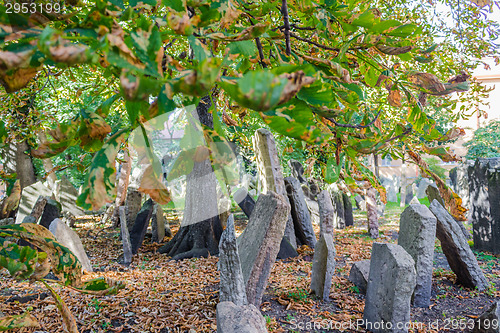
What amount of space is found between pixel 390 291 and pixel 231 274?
142cm

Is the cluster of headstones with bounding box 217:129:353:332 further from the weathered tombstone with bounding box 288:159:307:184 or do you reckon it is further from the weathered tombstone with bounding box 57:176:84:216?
the weathered tombstone with bounding box 57:176:84:216

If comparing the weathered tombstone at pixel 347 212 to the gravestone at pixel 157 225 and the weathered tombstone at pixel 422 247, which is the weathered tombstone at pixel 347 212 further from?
the weathered tombstone at pixel 422 247

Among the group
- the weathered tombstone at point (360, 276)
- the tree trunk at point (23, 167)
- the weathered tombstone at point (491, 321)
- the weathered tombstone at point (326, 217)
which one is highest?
the tree trunk at point (23, 167)

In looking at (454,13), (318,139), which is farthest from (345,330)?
(454,13)

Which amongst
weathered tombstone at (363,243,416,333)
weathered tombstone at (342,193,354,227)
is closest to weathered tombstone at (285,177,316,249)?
weathered tombstone at (363,243,416,333)

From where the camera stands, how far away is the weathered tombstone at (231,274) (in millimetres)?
2871

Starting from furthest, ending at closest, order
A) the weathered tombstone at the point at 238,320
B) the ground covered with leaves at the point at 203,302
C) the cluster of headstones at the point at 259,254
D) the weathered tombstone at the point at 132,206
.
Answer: the weathered tombstone at the point at 132,206 < the ground covered with leaves at the point at 203,302 < the cluster of headstones at the point at 259,254 < the weathered tombstone at the point at 238,320

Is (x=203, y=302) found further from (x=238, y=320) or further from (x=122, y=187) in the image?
(x=122, y=187)

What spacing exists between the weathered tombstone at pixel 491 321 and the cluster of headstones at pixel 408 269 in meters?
0.06

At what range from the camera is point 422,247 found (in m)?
3.70

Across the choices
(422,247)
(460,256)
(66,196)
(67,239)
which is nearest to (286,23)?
(422,247)

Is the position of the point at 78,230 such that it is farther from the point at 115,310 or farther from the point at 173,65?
the point at 173,65

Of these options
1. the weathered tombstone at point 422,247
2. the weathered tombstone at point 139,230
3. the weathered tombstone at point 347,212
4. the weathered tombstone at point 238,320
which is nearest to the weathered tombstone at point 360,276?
the weathered tombstone at point 422,247

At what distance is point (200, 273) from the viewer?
4.76m
